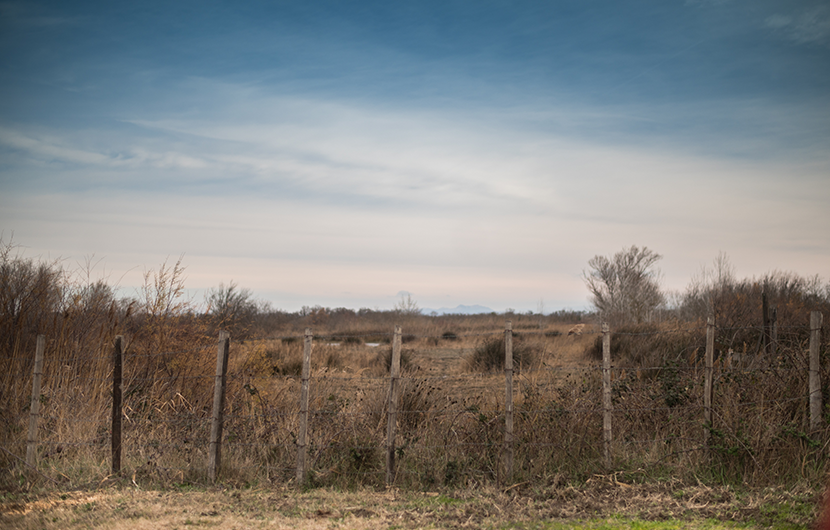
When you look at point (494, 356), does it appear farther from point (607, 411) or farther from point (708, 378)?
point (607, 411)

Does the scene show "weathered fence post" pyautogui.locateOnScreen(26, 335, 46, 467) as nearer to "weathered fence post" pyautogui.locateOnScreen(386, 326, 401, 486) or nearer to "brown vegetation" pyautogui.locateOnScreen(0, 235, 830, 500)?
"brown vegetation" pyautogui.locateOnScreen(0, 235, 830, 500)

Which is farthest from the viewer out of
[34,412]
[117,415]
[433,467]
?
[34,412]

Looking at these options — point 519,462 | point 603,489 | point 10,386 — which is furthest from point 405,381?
point 10,386

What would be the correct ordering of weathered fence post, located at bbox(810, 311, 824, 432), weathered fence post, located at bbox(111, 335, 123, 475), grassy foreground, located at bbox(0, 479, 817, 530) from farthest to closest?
weathered fence post, located at bbox(111, 335, 123, 475) < weathered fence post, located at bbox(810, 311, 824, 432) < grassy foreground, located at bbox(0, 479, 817, 530)

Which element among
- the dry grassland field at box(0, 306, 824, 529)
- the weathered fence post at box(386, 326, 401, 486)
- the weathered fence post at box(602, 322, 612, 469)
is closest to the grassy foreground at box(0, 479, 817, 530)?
the dry grassland field at box(0, 306, 824, 529)

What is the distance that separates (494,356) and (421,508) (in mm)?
12469

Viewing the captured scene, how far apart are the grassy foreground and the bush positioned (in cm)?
1060

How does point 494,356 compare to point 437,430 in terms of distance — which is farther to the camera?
point 494,356

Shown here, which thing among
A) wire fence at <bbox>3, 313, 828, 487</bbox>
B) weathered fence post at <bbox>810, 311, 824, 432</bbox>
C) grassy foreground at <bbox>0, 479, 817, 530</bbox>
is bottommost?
grassy foreground at <bbox>0, 479, 817, 530</bbox>

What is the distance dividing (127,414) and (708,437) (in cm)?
813

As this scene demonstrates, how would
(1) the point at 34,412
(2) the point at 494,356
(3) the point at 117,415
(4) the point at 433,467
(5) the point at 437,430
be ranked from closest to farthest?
(4) the point at 433,467, (3) the point at 117,415, (1) the point at 34,412, (5) the point at 437,430, (2) the point at 494,356

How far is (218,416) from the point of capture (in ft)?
24.2

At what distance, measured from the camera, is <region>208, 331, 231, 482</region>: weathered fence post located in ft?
23.9

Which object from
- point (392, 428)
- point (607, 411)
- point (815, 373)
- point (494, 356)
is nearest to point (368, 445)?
point (392, 428)
